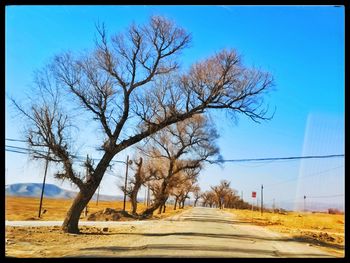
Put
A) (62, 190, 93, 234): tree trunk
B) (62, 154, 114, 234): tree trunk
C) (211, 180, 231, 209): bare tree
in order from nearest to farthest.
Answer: (62, 190, 93, 234): tree trunk, (62, 154, 114, 234): tree trunk, (211, 180, 231, 209): bare tree

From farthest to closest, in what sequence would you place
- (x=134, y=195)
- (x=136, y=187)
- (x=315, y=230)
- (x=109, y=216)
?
(x=136, y=187) → (x=134, y=195) → (x=109, y=216) → (x=315, y=230)

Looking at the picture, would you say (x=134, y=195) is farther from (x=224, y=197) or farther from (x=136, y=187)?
(x=224, y=197)

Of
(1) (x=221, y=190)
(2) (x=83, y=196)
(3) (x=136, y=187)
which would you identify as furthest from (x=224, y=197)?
(2) (x=83, y=196)

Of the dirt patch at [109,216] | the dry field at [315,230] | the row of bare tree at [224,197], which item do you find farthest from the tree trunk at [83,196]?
the row of bare tree at [224,197]

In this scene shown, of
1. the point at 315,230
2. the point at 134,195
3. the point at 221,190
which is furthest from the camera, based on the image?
the point at 221,190

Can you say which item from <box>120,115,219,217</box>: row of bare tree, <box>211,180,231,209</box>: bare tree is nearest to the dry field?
<box>120,115,219,217</box>: row of bare tree

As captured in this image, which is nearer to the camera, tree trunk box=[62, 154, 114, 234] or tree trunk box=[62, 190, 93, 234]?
tree trunk box=[62, 190, 93, 234]

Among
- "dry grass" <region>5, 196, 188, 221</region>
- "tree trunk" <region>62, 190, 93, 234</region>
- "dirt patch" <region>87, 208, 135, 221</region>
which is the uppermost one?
"tree trunk" <region>62, 190, 93, 234</region>

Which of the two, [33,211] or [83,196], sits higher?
[83,196]

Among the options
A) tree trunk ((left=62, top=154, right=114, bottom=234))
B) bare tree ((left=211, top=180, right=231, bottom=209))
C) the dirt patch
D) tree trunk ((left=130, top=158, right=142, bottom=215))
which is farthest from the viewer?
bare tree ((left=211, top=180, right=231, bottom=209))

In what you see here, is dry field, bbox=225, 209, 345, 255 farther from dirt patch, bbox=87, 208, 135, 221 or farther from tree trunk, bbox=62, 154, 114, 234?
dirt patch, bbox=87, 208, 135, 221

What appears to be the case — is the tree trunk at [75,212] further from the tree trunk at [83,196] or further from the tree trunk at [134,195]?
the tree trunk at [134,195]
